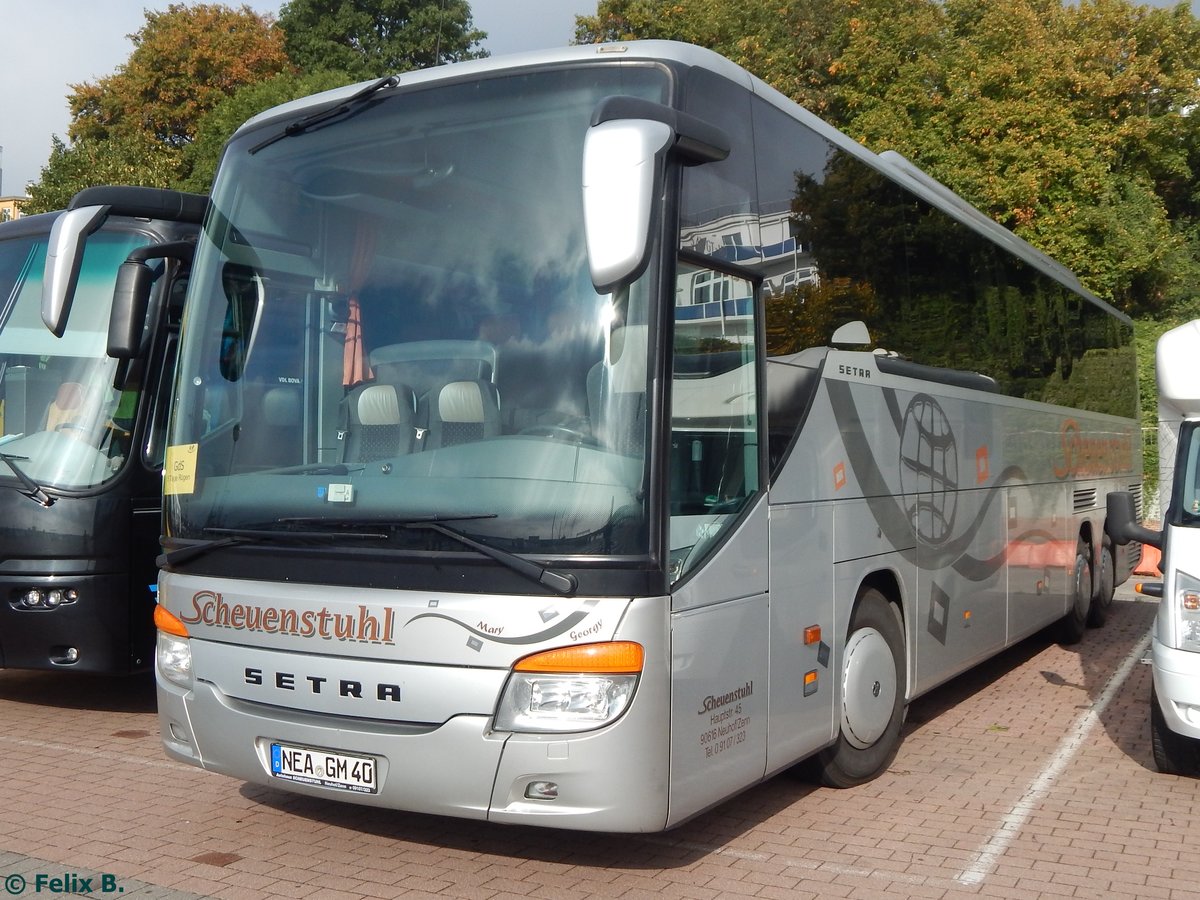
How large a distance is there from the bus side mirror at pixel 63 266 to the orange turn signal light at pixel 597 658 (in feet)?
9.80

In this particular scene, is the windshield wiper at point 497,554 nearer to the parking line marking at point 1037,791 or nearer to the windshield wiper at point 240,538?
the windshield wiper at point 240,538

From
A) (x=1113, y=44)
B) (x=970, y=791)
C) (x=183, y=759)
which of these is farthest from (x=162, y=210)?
(x=1113, y=44)

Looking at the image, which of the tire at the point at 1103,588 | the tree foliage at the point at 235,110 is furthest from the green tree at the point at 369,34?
the tire at the point at 1103,588

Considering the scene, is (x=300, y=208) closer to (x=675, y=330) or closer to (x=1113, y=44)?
(x=675, y=330)

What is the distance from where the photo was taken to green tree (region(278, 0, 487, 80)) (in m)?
42.5

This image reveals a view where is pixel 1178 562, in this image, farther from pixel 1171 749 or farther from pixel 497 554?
pixel 497 554

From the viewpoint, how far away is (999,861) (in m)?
5.77

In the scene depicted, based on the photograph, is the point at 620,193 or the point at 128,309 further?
the point at 128,309

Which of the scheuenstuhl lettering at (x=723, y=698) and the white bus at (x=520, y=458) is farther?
the scheuenstuhl lettering at (x=723, y=698)

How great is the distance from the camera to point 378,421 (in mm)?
5250

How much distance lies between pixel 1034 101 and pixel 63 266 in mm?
25415

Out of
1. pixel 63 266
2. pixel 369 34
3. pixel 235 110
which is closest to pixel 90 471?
pixel 63 266

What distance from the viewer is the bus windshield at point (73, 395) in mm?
8375

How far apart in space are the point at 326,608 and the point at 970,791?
3.80m
